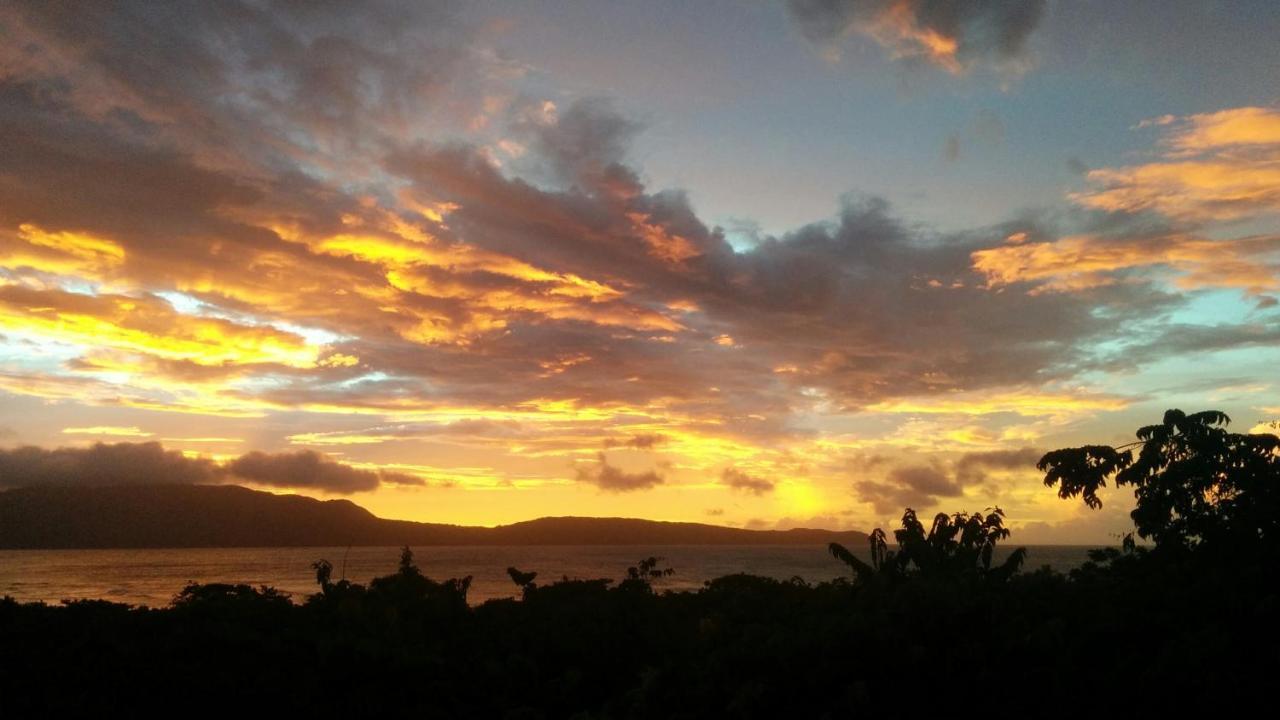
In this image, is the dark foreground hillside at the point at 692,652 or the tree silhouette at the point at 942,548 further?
the tree silhouette at the point at 942,548

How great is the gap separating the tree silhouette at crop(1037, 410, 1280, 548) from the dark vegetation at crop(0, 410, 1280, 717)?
48 mm

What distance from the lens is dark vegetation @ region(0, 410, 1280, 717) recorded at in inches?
448

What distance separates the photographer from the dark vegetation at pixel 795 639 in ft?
37.3

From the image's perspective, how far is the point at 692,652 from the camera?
47.4 feet

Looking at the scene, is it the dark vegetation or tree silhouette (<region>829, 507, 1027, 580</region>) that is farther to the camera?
tree silhouette (<region>829, 507, 1027, 580</region>)

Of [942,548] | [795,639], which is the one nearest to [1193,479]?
[942,548]

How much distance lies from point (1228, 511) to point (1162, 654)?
9688 mm

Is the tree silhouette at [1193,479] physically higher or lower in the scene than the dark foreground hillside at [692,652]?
higher

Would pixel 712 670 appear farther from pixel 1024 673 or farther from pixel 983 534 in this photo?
pixel 983 534

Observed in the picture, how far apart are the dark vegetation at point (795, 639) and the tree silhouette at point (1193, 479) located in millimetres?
48

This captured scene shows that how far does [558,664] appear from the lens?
17.8 m

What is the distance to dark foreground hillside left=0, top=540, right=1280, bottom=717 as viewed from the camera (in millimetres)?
11258

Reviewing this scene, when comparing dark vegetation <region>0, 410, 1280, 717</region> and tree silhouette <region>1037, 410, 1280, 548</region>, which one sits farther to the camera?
tree silhouette <region>1037, 410, 1280, 548</region>

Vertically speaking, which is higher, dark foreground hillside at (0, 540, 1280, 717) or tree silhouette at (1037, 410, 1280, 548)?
tree silhouette at (1037, 410, 1280, 548)
